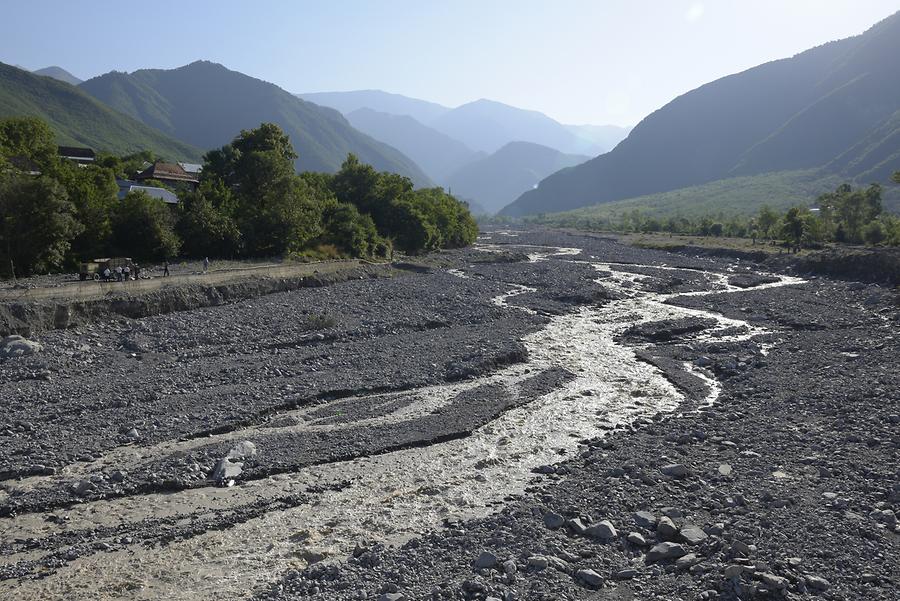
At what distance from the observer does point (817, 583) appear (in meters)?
10.7

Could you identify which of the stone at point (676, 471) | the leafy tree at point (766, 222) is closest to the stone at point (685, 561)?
the stone at point (676, 471)

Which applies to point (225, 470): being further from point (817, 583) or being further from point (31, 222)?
point (31, 222)

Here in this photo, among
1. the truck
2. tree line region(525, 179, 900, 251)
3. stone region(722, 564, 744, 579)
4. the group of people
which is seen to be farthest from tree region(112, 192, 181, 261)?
tree line region(525, 179, 900, 251)

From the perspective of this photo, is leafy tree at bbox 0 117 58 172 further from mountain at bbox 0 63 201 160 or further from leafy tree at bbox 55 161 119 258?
mountain at bbox 0 63 201 160

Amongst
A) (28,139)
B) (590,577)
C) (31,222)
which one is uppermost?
(28,139)

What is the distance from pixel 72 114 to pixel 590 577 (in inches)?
7031

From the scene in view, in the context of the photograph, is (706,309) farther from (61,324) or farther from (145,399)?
(61,324)

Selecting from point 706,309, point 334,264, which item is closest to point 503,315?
point 706,309

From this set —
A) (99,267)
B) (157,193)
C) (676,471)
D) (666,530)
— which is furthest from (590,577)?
(157,193)

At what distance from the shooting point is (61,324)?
1185 inches

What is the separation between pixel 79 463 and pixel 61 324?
1640cm

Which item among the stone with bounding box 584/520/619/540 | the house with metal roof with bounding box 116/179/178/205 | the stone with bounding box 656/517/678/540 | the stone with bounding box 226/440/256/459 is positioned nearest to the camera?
the stone with bounding box 656/517/678/540

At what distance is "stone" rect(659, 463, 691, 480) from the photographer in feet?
51.1

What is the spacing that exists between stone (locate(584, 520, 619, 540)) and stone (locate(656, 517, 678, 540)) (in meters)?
0.90
